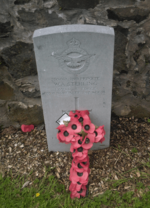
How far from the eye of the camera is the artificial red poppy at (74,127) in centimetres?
170

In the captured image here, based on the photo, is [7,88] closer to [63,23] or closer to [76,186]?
[63,23]

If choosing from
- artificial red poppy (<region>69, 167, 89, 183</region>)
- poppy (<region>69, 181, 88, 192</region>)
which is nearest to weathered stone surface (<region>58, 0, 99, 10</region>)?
artificial red poppy (<region>69, 167, 89, 183</region>)

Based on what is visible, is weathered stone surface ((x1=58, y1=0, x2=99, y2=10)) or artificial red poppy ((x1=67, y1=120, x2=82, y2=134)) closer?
artificial red poppy ((x1=67, y1=120, x2=82, y2=134))

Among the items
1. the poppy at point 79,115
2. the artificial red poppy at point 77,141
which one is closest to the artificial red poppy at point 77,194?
the artificial red poppy at point 77,141

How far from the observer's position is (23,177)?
78.0 inches

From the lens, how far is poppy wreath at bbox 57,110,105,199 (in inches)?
66.7

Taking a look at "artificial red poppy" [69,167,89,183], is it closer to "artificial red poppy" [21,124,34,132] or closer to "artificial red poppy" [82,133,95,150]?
"artificial red poppy" [82,133,95,150]

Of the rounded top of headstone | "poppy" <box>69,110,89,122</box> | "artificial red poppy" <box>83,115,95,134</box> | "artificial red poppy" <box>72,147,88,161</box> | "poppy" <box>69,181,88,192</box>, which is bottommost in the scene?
"poppy" <box>69,181,88,192</box>

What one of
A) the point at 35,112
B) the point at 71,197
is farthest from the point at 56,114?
the point at 71,197

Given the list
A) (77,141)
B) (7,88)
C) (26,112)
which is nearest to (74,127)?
(77,141)

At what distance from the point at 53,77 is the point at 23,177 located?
117 cm

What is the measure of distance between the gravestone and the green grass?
69 centimetres

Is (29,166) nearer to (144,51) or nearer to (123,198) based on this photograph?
(123,198)

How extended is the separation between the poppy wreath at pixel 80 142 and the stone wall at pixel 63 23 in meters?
0.89
